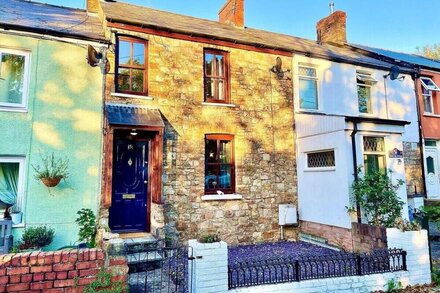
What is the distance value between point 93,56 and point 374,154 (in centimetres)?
869

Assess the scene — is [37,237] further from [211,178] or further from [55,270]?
[211,178]

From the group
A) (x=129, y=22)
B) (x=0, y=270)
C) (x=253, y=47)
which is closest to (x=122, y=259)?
(x=0, y=270)

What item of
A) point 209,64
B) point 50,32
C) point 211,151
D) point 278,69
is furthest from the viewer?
point 278,69

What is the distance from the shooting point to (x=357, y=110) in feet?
39.5

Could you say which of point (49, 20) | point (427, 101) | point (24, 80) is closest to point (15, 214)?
point (24, 80)

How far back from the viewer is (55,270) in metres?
3.84

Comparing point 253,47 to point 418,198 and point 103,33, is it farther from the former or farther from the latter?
point 418,198

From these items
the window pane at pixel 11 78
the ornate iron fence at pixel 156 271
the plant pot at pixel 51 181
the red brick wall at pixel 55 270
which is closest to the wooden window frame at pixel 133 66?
the window pane at pixel 11 78

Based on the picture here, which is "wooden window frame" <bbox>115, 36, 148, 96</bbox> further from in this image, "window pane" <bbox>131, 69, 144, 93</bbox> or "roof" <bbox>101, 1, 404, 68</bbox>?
"roof" <bbox>101, 1, 404, 68</bbox>

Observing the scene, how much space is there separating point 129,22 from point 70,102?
289 cm

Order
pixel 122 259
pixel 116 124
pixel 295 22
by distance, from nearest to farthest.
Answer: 1. pixel 122 259
2. pixel 116 124
3. pixel 295 22

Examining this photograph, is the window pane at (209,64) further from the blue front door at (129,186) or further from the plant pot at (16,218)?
the plant pot at (16,218)

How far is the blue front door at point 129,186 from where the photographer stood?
838 centimetres

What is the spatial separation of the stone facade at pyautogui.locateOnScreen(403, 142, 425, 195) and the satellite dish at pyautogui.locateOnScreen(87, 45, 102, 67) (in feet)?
40.2
